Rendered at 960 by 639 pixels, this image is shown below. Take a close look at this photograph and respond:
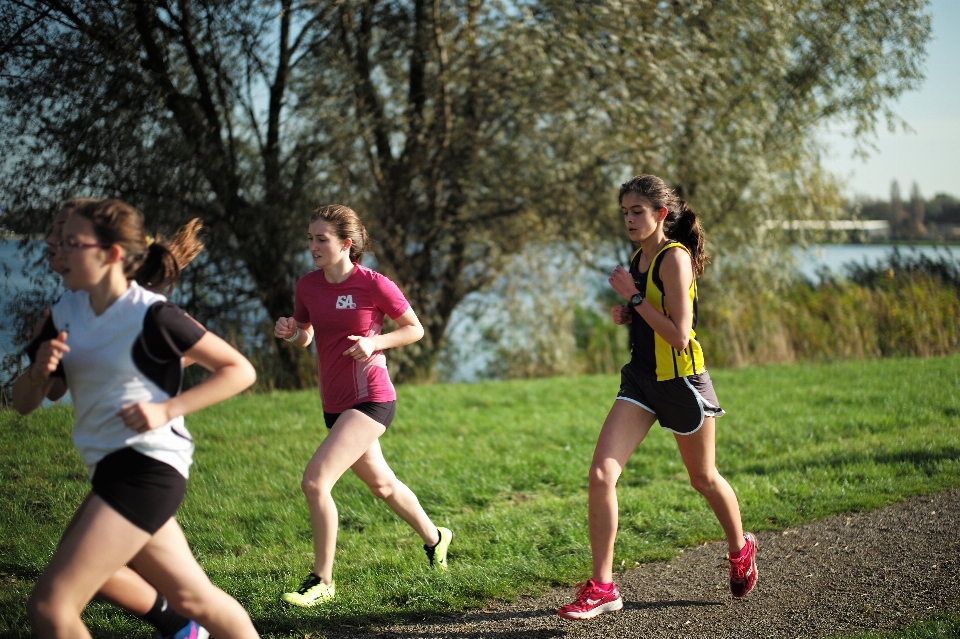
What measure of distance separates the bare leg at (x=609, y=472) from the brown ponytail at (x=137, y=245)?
207 centimetres

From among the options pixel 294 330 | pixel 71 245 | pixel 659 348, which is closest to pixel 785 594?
pixel 659 348

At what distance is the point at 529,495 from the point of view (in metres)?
6.54

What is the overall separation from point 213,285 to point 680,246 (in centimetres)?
843

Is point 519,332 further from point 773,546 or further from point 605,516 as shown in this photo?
point 605,516

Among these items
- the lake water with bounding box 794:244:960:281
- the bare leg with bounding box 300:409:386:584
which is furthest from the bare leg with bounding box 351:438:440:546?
the lake water with bounding box 794:244:960:281

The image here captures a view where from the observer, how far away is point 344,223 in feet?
14.4

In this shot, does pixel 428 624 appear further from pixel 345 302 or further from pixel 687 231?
pixel 687 231

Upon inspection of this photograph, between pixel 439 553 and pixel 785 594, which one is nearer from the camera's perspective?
pixel 785 594

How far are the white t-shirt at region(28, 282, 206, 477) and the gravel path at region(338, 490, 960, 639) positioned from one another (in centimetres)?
176

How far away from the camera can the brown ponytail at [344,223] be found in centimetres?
436

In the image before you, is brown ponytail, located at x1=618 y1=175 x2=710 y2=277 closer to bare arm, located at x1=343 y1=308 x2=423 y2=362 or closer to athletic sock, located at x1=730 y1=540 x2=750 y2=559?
bare arm, located at x1=343 y1=308 x2=423 y2=362

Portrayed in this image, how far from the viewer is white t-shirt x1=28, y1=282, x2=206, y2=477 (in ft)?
9.32

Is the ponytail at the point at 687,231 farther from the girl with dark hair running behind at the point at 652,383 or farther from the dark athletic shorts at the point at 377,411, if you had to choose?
the dark athletic shorts at the point at 377,411

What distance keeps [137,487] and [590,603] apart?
2193mm
